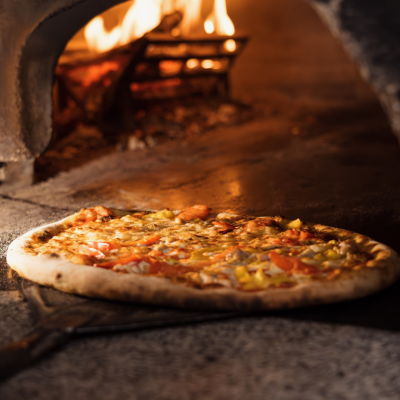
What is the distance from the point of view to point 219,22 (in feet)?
32.5

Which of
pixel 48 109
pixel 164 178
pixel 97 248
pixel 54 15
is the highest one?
pixel 54 15

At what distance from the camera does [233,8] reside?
11.7 m

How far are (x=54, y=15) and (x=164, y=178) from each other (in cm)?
214

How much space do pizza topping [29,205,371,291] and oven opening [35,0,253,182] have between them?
321 centimetres

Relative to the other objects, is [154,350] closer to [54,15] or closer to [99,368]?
[99,368]

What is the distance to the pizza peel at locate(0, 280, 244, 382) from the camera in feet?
6.97

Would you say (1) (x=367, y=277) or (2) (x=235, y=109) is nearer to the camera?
(1) (x=367, y=277)

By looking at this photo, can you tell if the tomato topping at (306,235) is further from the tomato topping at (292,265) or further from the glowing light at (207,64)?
the glowing light at (207,64)

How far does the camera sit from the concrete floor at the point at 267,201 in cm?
196

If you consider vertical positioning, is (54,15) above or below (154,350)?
above

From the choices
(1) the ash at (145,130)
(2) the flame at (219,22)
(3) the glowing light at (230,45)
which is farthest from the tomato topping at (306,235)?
(2) the flame at (219,22)

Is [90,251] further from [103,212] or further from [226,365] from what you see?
[226,365]

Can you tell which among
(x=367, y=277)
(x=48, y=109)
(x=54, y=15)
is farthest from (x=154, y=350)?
(x=48, y=109)

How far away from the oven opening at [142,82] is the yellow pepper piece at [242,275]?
14.0 ft
